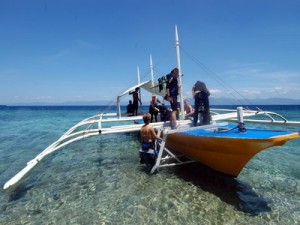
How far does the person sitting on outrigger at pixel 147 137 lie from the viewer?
26.6 ft

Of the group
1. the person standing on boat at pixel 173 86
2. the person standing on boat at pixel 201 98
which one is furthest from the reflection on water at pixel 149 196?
the person standing on boat at pixel 173 86

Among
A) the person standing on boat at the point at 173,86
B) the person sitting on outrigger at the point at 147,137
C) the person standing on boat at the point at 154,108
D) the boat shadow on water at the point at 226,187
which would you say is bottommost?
the boat shadow on water at the point at 226,187

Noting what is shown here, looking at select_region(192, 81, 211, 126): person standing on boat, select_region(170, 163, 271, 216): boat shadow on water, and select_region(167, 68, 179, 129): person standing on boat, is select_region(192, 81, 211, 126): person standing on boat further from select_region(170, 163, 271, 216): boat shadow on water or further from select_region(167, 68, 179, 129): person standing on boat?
select_region(170, 163, 271, 216): boat shadow on water

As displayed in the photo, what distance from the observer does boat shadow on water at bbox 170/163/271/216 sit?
6.19 meters

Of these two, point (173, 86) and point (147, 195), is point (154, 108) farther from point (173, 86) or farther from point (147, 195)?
point (147, 195)

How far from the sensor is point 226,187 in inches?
290

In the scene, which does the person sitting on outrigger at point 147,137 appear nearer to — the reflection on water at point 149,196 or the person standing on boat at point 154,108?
the reflection on water at point 149,196

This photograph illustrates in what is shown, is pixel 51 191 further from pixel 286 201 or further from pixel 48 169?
pixel 286 201

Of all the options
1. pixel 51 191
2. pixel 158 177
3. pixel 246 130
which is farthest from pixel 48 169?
pixel 246 130

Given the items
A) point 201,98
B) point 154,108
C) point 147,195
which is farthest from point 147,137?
point 154,108

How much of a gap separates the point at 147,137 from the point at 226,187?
2762 mm

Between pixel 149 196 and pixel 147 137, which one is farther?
pixel 147 137

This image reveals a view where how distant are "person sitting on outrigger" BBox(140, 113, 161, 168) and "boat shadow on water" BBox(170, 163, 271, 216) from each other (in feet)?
3.76

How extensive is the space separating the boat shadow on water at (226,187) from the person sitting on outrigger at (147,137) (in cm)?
114
